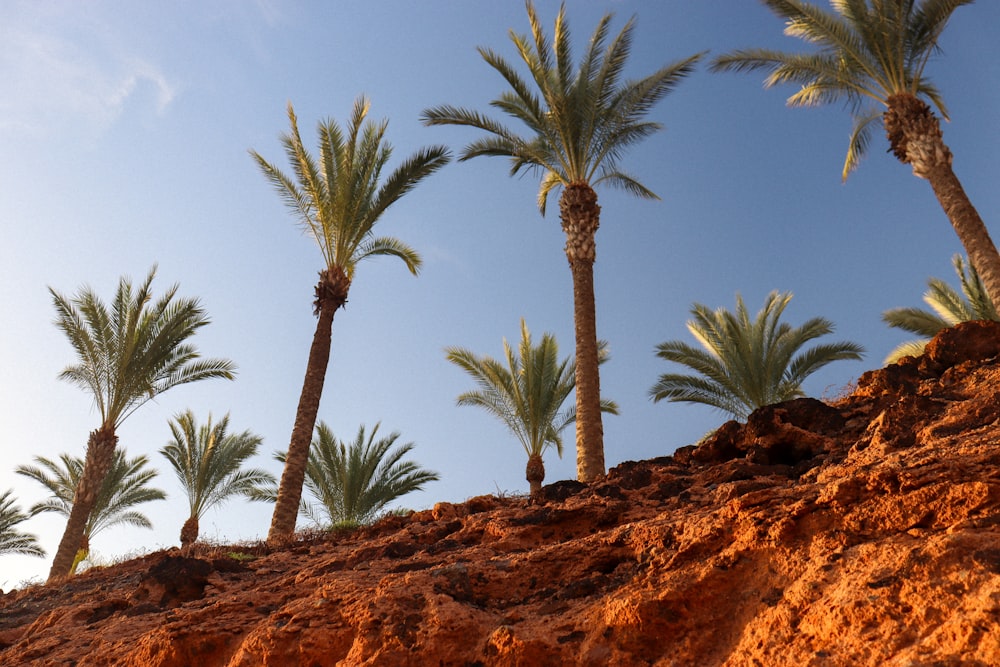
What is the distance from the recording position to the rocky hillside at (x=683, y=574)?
286cm

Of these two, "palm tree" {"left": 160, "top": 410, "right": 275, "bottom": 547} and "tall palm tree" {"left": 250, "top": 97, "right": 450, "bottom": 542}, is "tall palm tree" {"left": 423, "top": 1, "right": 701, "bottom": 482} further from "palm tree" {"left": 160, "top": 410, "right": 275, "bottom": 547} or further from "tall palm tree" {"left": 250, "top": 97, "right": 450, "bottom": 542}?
"palm tree" {"left": 160, "top": 410, "right": 275, "bottom": 547}

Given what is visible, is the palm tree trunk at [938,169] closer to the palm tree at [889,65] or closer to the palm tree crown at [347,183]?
the palm tree at [889,65]

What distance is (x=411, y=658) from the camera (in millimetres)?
3615

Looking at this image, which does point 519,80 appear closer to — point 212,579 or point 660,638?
point 212,579

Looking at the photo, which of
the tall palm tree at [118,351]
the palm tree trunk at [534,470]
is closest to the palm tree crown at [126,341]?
the tall palm tree at [118,351]

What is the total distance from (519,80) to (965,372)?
9.48 m

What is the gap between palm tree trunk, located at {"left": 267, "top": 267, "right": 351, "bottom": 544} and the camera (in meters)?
11.1

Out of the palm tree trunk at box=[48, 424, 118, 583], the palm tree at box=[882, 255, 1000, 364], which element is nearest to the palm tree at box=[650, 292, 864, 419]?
the palm tree at box=[882, 255, 1000, 364]

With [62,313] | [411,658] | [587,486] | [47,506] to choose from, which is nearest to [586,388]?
[587,486]

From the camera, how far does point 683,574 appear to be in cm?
355

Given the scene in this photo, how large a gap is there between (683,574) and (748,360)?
43.4 ft

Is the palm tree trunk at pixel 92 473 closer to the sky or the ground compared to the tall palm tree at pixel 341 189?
closer to the ground

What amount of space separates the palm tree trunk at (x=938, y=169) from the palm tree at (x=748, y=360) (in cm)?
477

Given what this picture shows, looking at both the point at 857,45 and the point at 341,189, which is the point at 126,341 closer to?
the point at 341,189
